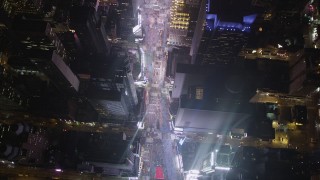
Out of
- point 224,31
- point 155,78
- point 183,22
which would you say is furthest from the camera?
point 155,78

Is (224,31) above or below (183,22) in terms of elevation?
below

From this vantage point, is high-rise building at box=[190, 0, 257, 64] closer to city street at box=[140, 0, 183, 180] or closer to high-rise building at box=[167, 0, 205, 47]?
high-rise building at box=[167, 0, 205, 47]

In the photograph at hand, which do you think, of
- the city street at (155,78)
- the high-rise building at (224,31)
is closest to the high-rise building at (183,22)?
the city street at (155,78)

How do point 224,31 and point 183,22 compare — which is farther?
point 183,22

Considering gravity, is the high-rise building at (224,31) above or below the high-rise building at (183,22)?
below

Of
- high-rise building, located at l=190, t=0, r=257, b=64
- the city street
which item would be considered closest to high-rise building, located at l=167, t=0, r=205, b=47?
the city street

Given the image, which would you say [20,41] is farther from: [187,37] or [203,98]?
[187,37]

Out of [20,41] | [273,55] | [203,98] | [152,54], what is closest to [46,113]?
[20,41]

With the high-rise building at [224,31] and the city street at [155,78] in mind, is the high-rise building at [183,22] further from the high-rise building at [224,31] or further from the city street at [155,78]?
the high-rise building at [224,31]

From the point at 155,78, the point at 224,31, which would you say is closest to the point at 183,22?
the point at 155,78

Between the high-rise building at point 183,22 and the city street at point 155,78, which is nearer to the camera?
the city street at point 155,78

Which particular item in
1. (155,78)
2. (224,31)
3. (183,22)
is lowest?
(155,78)

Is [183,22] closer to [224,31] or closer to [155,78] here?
[155,78]
